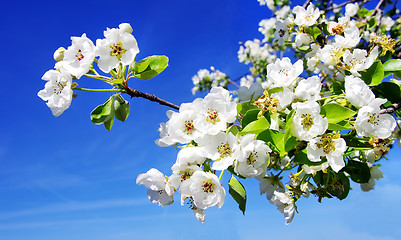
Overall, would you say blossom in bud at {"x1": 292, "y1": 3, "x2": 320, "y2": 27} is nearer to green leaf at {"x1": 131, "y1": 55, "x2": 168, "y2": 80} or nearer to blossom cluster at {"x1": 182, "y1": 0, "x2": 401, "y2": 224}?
blossom cluster at {"x1": 182, "y1": 0, "x2": 401, "y2": 224}

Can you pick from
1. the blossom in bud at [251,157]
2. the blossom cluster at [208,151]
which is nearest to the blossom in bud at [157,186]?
the blossom cluster at [208,151]

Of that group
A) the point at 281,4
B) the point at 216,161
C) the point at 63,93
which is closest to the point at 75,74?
the point at 63,93

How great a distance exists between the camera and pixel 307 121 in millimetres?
1321

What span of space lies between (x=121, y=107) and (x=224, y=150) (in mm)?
622

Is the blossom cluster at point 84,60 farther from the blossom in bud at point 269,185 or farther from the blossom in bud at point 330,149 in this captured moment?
the blossom in bud at point 269,185

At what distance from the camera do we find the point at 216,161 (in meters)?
1.29

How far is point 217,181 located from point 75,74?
848 mm

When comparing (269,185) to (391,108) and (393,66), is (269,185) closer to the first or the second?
(391,108)

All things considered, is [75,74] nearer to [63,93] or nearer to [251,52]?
[63,93]

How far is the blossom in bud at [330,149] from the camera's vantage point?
1.31 meters

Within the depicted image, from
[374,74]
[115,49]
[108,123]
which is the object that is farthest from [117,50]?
[374,74]

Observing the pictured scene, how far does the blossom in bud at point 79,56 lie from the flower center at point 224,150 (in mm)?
738

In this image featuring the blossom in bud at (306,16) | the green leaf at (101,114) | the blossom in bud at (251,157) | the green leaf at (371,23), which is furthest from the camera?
the green leaf at (371,23)

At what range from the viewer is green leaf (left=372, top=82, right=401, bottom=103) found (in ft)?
6.09
